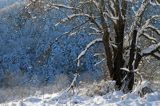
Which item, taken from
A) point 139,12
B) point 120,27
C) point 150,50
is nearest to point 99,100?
point 139,12

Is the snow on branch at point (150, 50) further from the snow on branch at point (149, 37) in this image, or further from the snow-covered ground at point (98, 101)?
the snow-covered ground at point (98, 101)

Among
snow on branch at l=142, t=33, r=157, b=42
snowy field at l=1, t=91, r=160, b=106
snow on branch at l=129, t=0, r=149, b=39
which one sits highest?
snow on branch at l=129, t=0, r=149, b=39

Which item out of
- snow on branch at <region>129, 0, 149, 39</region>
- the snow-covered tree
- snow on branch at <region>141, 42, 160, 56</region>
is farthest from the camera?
snow on branch at <region>141, 42, 160, 56</region>

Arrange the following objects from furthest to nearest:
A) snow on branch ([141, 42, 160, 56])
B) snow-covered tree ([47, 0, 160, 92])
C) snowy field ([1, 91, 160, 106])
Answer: snow on branch ([141, 42, 160, 56]) < snow-covered tree ([47, 0, 160, 92]) < snowy field ([1, 91, 160, 106])

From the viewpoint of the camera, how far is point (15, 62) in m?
110

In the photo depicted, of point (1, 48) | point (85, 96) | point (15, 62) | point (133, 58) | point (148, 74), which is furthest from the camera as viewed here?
point (1, 48)

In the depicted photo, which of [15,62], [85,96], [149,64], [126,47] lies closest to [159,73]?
[149,64]

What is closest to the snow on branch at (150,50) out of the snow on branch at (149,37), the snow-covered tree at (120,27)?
the snow-covered tree at (120,27)

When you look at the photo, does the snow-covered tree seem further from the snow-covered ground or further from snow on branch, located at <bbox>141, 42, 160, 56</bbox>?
the snow-covered ground

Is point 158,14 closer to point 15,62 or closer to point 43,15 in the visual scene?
point 43,15

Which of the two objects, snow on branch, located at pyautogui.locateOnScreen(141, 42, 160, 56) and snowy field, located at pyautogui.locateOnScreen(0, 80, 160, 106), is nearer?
snowy field, located at pyautogui.locateOnScreen(0, 80, 160, 106)

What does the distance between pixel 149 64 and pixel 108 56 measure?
4.27m

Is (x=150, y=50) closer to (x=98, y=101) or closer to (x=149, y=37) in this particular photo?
(x=149, y=37)

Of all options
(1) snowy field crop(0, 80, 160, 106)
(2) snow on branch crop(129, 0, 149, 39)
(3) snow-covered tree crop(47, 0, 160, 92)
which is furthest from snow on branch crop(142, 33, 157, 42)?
(1) snowy field crop(0, 80, 160, 106)
